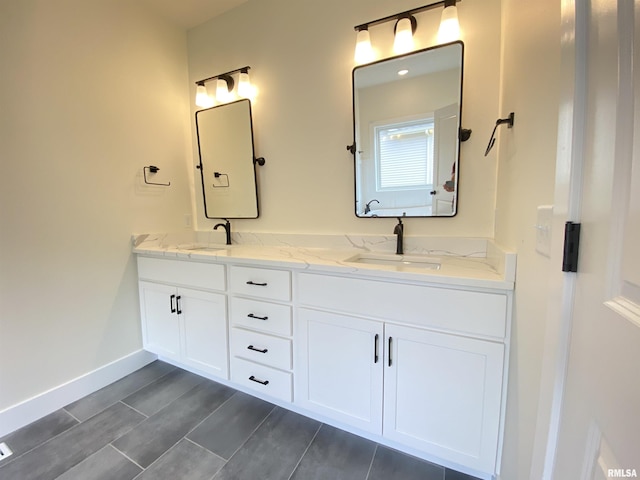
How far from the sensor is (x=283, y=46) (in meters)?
1.93

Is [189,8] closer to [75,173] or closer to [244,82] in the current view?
[244,82]

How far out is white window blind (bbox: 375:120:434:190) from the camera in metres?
1.59

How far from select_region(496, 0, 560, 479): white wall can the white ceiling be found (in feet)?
6.33

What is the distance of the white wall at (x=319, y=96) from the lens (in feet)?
4.80

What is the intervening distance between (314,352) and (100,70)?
2.24m

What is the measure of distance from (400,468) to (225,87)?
2647 millimetres

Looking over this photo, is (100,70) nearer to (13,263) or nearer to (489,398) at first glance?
(13,263)

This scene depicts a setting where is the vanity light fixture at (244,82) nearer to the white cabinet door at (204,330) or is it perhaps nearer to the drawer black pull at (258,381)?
the white cabinet door at (204,330)

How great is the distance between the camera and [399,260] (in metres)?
1.60

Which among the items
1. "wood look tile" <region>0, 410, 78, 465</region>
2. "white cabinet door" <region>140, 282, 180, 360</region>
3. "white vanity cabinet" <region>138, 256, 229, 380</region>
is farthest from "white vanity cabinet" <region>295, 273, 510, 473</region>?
"wood look tile" <region>0, 410, 78, 465</region>

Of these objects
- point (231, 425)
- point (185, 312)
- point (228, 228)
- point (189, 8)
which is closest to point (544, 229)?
point (231, 425)

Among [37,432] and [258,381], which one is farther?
[258,381]

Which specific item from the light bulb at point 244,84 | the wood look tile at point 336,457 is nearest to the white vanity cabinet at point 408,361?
the wood look tile at point 336,457

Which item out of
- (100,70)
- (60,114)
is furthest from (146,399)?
(100,70)
